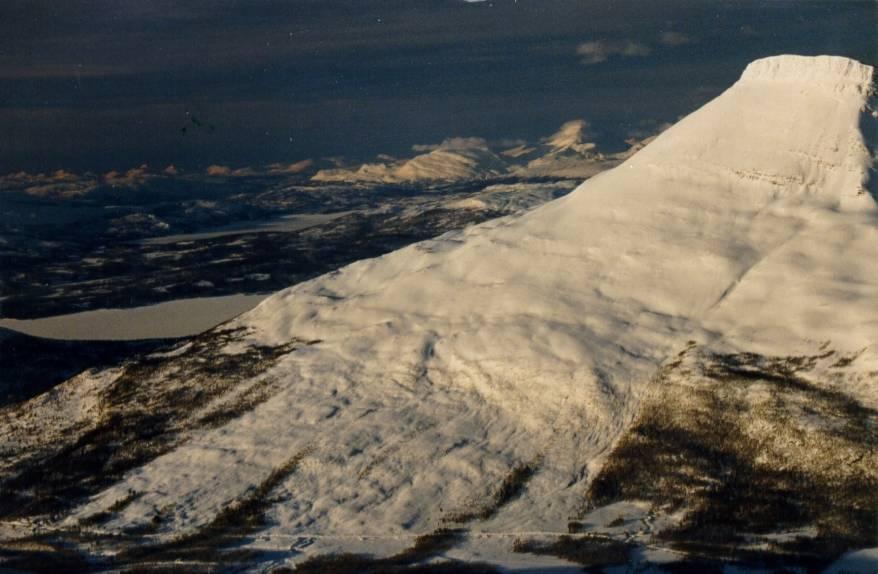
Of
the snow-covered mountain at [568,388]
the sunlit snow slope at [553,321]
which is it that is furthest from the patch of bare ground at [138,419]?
the sunlit snow slope at [553,321]

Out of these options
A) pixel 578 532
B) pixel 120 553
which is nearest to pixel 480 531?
pixel 578 532

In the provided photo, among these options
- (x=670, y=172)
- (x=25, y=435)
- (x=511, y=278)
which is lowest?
(x=25, y=435)

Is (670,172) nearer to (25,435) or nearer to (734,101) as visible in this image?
(734,101)

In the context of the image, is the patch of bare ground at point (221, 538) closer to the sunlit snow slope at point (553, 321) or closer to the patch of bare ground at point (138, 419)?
the sunlit snow slope at point (553, 321)

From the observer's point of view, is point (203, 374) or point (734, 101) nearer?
point (203, 374)

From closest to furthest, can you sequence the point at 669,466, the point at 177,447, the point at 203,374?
the point at 669,466, the point at 177,447, the point at 203,374

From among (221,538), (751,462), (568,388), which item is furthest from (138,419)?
(751,462)

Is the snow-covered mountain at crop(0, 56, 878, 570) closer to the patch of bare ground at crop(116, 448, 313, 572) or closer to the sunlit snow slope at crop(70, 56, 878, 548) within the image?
the sunlit snow slope at crop(70, 56, 878, 548)
